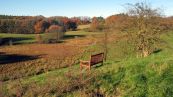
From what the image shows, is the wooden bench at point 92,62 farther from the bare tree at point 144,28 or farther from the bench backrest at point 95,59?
the bare tree at point 144,28

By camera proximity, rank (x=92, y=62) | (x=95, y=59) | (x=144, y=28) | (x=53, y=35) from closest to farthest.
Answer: (x=92, y=62) → (x=95, y=59) → (x=144, y=28) → (x=53, y=35)

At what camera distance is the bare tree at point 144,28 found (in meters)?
26.4

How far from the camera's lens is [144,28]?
26.5 m

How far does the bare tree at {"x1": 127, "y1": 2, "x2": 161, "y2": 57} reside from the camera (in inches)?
1038

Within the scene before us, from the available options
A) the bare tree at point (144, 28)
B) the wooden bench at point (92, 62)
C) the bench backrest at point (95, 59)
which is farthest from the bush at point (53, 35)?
the wooden bench at point (92, 62)

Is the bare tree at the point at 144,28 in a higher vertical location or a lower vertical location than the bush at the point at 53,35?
higher

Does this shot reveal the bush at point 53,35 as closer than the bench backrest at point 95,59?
No

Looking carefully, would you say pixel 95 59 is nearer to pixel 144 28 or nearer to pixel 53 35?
pixel 144 28

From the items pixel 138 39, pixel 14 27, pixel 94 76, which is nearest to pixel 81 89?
pixel 94 76

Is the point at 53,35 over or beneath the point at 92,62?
beneath

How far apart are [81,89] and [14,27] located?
301 ft

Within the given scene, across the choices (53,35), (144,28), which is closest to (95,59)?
(144,28)

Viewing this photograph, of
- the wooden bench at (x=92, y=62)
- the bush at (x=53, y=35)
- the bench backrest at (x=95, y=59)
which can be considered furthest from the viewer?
the bush at (x=53, y=35)

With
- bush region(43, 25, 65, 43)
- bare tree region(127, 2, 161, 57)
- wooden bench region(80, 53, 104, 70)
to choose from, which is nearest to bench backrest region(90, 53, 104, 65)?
wooden bench region(80, 53, 104, 70)
